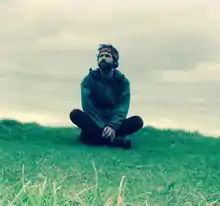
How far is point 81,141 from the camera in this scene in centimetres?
752

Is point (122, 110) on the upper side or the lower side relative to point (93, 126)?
upper

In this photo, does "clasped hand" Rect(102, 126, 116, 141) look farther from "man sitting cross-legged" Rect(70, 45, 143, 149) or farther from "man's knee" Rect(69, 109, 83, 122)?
"man's knee" Rect(69, 109, 83, 122)

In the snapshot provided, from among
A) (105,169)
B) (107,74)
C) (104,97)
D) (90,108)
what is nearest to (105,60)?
(107,74)

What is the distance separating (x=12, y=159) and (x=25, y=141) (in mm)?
2386

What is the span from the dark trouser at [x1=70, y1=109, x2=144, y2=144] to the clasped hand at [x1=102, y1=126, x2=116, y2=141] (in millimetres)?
177

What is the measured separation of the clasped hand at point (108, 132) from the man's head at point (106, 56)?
79 cm

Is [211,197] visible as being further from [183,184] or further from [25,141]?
[25,141]

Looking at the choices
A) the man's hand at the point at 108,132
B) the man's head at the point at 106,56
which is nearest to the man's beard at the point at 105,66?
the man's head at the point at 106,56

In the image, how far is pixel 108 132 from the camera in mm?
7016

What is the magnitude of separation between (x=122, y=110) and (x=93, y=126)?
0.41 meters

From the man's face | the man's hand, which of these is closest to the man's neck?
the man's face

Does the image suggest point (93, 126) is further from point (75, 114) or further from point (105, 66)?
point (105, 66)

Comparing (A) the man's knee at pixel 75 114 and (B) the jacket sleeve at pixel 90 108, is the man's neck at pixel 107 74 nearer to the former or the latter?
(B) the jacket sleeve at pixel 90 108

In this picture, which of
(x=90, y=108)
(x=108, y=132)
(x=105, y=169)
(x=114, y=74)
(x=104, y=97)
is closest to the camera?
(x=105, y=169)
